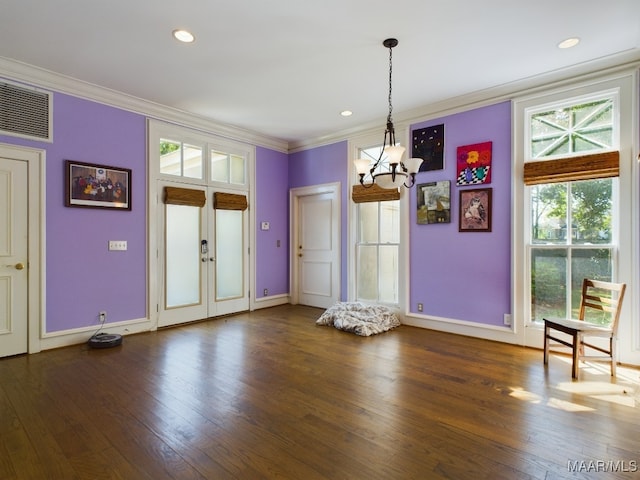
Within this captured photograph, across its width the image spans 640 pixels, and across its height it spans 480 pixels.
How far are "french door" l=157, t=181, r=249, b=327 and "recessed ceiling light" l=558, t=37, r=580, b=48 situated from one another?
4.51 meters

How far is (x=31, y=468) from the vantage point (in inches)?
68.8

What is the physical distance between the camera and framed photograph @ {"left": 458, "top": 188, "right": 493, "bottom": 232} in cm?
407

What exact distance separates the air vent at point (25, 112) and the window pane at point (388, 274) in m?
4.41

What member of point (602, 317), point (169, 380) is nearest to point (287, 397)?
point (169, 380)

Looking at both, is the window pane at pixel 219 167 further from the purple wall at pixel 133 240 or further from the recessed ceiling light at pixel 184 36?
the recessed ceiling light at pixel 184 36

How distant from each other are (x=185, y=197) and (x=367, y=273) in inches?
116

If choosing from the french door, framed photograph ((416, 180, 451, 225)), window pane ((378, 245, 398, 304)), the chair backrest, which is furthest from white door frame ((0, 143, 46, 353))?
the chair backrest

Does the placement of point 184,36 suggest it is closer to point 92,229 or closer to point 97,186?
point 97,186

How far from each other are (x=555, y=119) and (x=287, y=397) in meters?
4.02

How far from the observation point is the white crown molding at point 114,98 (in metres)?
3.44

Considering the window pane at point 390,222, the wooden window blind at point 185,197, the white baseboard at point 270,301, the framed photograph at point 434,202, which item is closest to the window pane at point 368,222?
the window pane at point 390,222

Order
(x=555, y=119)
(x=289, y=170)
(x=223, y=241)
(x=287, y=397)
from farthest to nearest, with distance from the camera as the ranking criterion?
1. (x=289, y=170)
2. (x=223, y=241)
3. (x=555, y=119)
4. (x=287, y=397)

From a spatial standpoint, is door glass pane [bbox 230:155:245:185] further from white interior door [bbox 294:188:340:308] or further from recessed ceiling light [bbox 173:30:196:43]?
recessed ceiling light [bbox 173:30:196:43]

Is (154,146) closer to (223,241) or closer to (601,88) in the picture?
(223,241)
